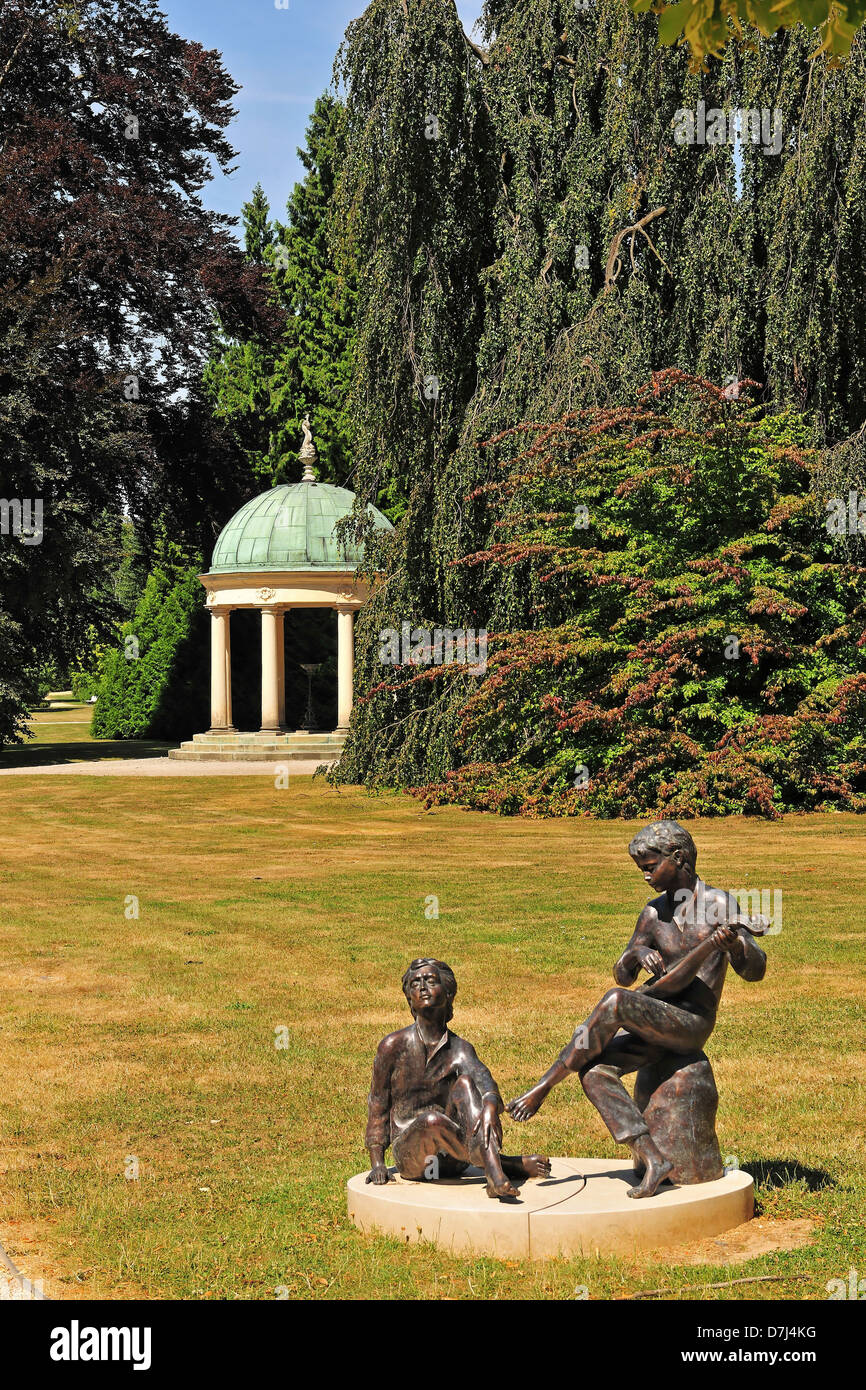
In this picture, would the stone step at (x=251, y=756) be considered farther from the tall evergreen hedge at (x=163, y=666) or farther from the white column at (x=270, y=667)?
the tall evergreen hedge at (x=163, y=666)

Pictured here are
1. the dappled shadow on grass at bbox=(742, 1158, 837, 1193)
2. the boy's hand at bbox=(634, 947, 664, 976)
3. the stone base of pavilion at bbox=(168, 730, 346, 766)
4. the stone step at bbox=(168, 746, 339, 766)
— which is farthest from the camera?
the stone base of pavilion at bbox=(168, 730, 346, 766)

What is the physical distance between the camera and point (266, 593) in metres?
31.2

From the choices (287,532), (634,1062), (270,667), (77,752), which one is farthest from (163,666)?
(634,1062)

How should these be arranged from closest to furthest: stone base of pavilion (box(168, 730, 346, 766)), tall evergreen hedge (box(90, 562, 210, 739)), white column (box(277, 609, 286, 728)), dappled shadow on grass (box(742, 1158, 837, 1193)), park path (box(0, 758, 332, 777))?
dappled shadow on grass (box(742, 1158, 837, 1193)), park path (box(0, 758, 332, 777)), stone base of pavilion (box(168, 730, 346, 766)), white column (box(277, 609, 286, 728)), tall evergreen hedge (box(90, 562, 210, 739))

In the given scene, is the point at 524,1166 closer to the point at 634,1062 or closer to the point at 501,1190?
the point at 501,1190

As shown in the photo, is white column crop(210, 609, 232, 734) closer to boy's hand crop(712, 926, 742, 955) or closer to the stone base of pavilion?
the stone base of pavilion

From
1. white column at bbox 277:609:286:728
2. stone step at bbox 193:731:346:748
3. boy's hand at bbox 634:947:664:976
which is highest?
white column at bbox 277:609:286:728

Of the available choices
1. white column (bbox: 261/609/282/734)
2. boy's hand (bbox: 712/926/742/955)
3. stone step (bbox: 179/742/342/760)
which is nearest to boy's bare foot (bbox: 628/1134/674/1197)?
boy's hand (bbox: 712/926/742/955)

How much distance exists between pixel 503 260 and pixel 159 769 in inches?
491

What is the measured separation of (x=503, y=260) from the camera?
19.5 meters

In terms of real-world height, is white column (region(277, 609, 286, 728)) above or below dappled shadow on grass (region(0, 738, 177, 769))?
above

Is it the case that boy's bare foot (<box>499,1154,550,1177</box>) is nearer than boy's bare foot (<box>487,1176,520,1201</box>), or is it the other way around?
boy's bare foot (<box>487,1176,520,1201</box>)

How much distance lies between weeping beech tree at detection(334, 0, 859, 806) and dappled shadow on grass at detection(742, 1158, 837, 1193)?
12934 millimetres

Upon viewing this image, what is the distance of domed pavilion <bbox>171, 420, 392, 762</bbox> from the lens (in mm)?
30781
